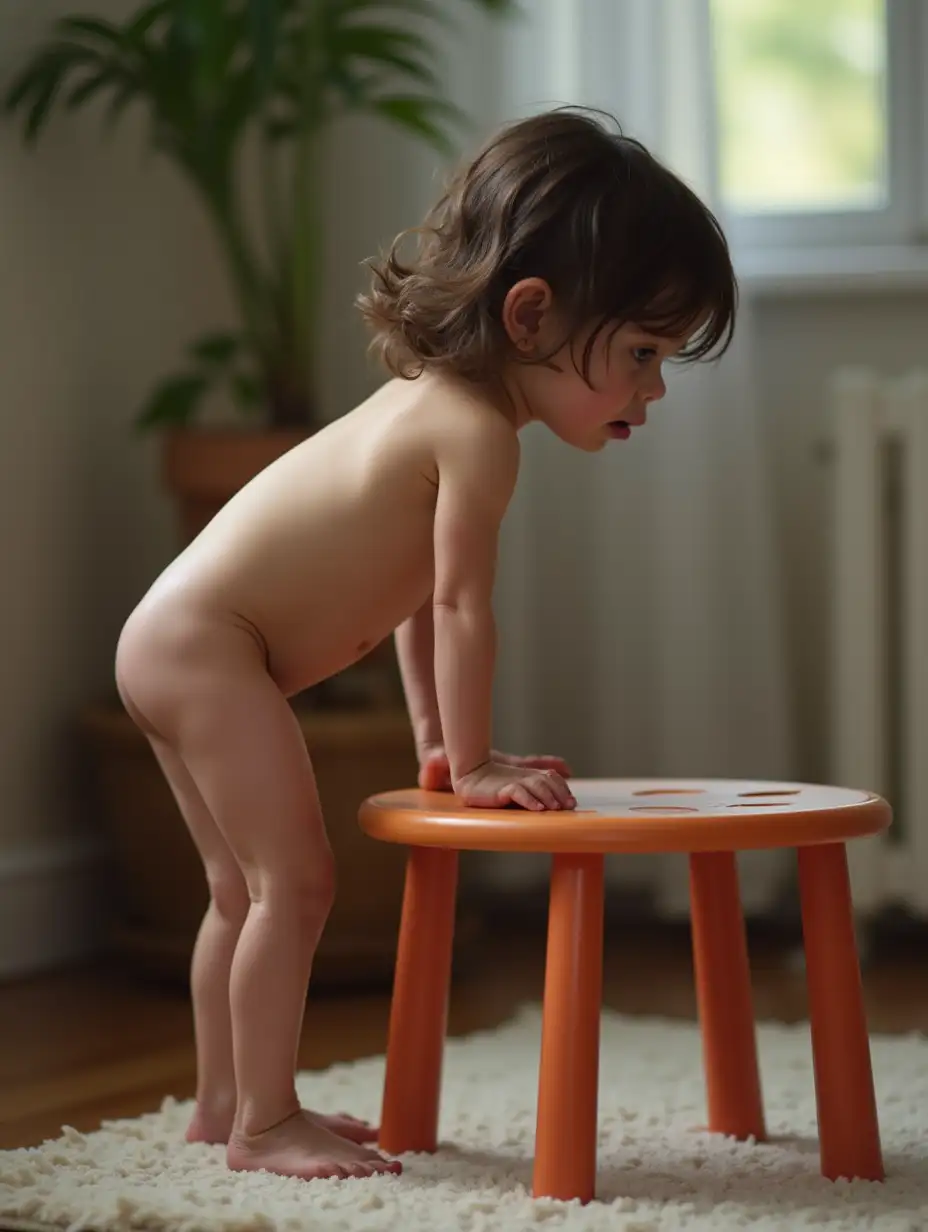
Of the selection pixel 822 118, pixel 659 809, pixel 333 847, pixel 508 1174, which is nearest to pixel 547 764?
pixel 659 809

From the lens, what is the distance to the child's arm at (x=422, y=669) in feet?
4.12

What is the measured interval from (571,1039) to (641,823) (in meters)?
0.14

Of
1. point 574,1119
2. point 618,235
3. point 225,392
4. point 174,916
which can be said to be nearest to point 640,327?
point 618,235

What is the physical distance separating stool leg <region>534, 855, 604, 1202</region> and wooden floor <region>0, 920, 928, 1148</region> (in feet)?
1.32

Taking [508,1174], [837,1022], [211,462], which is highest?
[211,462]

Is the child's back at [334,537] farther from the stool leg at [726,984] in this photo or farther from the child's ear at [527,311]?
the stool leg at [726,984]

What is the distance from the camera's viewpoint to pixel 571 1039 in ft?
3.31

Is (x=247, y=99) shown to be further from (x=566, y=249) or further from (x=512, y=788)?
(x=512, y=788)

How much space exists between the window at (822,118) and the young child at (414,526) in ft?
3.53

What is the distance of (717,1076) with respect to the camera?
1.19 metres

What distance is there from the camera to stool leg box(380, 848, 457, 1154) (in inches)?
45.1

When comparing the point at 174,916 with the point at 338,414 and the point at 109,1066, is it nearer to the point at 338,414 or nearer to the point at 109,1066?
the point at 109,1066

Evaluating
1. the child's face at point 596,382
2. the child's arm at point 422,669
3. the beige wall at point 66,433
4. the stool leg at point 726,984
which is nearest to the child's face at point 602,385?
the child's face at point 596,382

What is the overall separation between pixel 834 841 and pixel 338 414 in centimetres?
126
